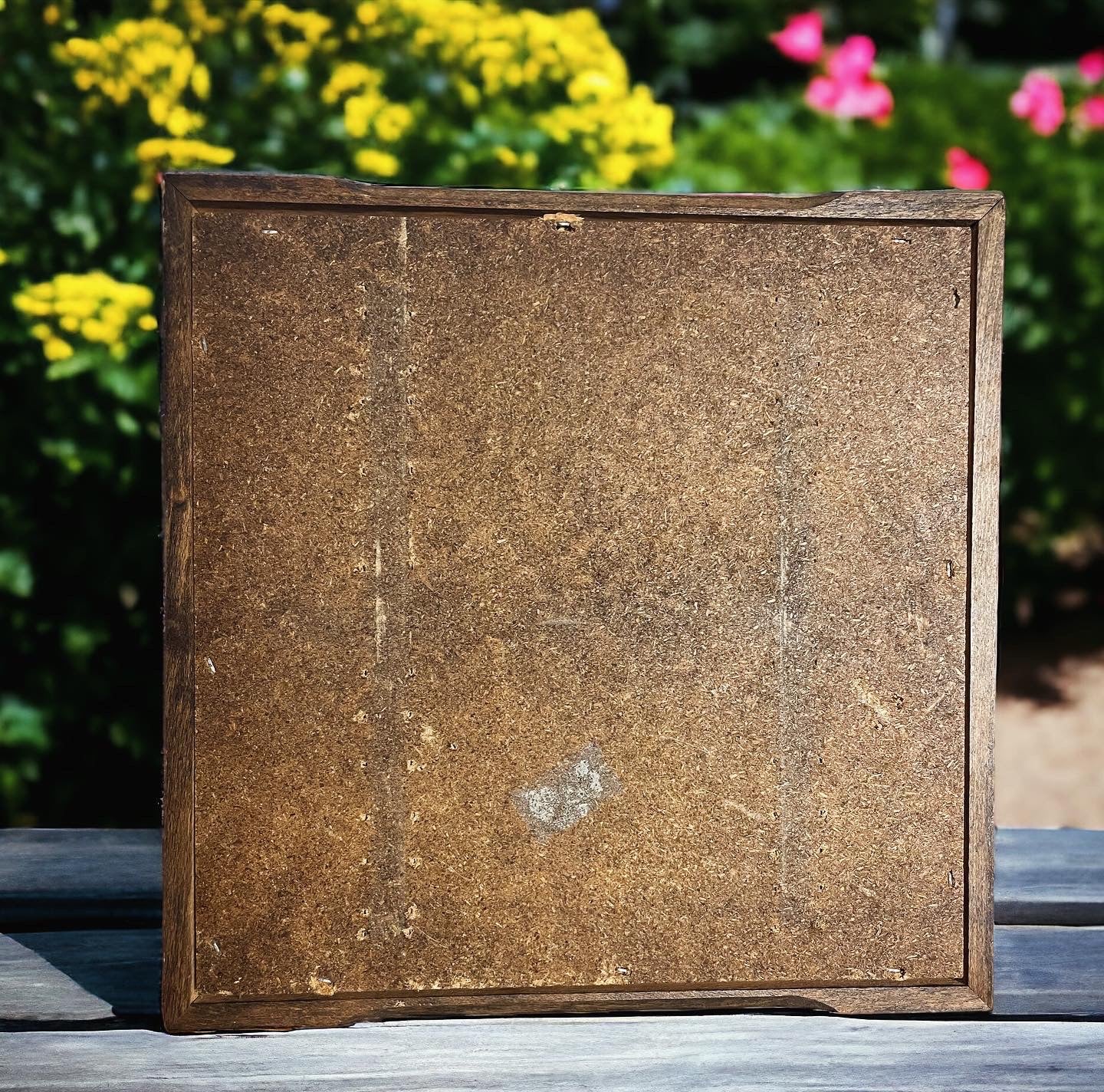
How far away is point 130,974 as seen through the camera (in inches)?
50.1

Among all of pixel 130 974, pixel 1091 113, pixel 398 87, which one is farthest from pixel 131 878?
pixel 1091 113

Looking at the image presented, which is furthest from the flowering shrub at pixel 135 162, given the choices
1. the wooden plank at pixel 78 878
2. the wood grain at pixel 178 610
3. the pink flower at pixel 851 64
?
the pink flower at pixel 851 64

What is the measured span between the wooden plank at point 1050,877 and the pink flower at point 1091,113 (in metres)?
2.54

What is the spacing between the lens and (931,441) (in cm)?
121

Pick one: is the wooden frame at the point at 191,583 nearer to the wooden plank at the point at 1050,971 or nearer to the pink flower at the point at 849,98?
the wooden plank at the point at 1050,971

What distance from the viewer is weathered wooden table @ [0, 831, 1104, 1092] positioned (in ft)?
3.57

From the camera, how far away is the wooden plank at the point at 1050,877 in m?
1.42

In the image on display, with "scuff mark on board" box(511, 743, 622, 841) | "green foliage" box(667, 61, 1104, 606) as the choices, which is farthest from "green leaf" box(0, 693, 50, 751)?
"green foliage" box(667, 61, 1104, 606)

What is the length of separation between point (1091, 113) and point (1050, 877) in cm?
273

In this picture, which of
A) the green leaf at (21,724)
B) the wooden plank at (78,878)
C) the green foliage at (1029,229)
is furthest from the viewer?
the green foliage at (1029,229)

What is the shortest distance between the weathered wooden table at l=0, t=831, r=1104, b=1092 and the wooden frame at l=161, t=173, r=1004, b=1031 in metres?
0.02

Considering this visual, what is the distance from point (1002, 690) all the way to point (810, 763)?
8.91 ft

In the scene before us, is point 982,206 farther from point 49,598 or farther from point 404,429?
point 49,598

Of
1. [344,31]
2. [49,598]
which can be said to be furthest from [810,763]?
[344,31]
